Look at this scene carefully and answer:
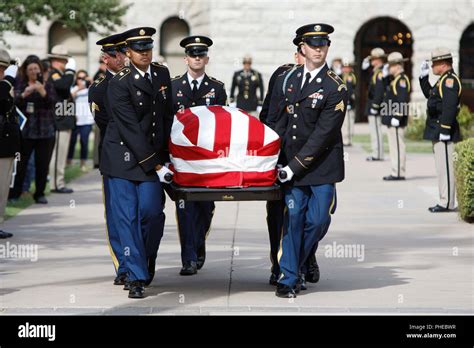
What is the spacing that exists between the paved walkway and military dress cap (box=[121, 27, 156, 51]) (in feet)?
6.52

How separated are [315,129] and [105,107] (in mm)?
1809

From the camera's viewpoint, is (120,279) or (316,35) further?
(120,279)

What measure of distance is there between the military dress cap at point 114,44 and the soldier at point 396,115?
1066 centimetres

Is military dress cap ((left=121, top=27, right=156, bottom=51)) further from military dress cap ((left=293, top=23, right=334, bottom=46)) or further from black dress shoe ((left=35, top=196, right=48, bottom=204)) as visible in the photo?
black dress shoe ((left=35, top=196, right=48, bottom=204))

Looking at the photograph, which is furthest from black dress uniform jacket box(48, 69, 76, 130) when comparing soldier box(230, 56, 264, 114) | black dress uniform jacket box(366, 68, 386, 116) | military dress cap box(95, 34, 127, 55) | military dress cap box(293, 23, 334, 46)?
soldier box(230, 56, 264, 114)

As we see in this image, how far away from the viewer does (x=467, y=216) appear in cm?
1517

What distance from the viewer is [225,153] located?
9.73m

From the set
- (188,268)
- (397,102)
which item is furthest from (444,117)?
(188,268)

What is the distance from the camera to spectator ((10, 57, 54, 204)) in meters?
16.9

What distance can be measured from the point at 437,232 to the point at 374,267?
2.85 metres

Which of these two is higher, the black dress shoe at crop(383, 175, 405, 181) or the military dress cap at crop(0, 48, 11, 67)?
the military dress cap at crop(0, 48, 11, 67)

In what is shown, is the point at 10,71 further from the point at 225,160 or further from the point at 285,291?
the point at 285,291

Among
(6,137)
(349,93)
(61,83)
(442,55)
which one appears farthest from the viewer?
(349,93)
